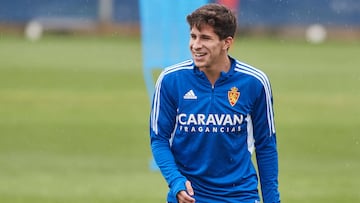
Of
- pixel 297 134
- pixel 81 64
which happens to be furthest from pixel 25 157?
pixel 81 64

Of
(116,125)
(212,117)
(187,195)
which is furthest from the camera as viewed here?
(116,125)

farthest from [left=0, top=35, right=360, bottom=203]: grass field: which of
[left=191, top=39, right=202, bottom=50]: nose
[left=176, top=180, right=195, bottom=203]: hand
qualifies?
[left=191, top=39, right=202, bottom=50]: nose

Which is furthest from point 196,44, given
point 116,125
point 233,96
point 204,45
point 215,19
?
point 116,125

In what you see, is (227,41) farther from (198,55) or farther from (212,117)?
(212,117)

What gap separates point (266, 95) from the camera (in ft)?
22.9

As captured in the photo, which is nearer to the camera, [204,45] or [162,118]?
[204,45]

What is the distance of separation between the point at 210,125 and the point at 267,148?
451 mm

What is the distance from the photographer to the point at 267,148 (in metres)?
7.04

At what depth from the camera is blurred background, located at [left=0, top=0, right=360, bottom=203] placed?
13633 mm

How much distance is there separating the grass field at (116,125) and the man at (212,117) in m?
5.25

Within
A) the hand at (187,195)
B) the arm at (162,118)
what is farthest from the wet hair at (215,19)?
the hand at (187,195)

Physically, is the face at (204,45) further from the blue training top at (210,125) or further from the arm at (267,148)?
the arm at (267,148)

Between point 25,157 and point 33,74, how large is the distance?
42.7ft

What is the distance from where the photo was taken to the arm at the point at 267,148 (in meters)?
7.00
